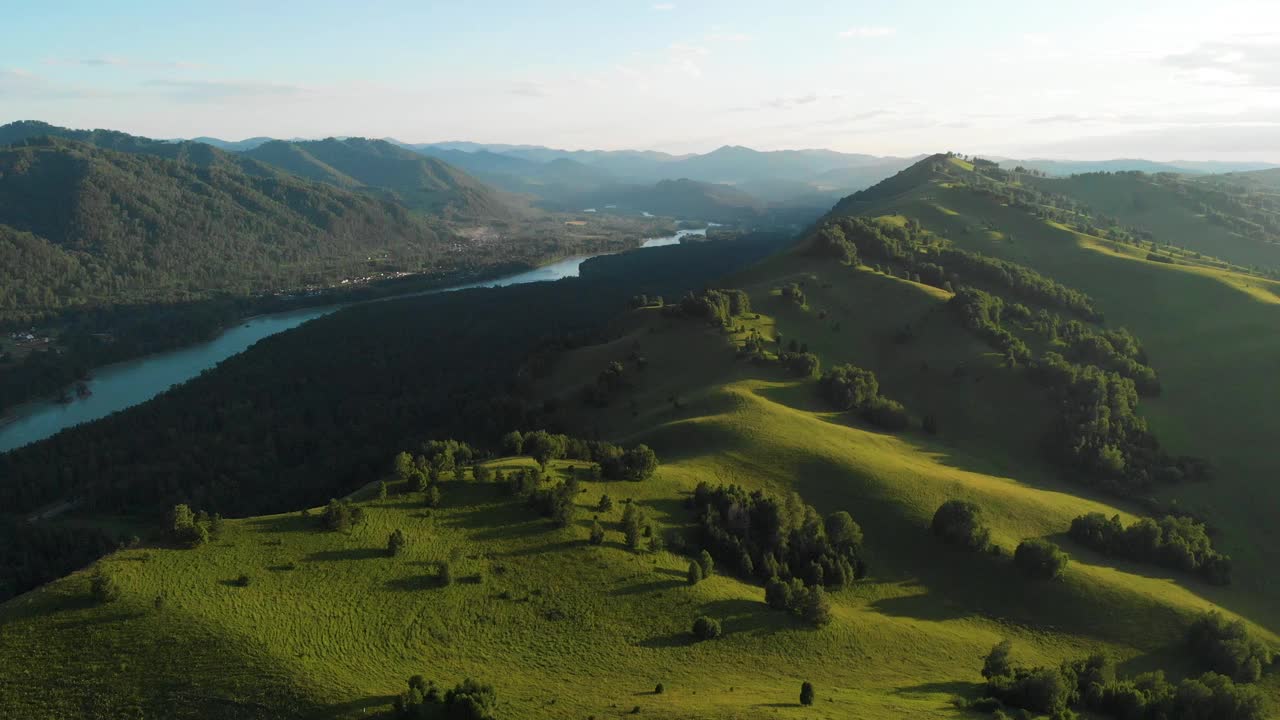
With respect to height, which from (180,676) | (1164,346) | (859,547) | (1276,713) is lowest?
(1276,713)

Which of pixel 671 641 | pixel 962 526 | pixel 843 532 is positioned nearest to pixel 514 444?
pixel 671 641

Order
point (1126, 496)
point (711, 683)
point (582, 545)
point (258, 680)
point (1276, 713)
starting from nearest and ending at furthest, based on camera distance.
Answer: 1. point (258, 680)
2. point (711, 683)
3. point (1276, 713)
4. point (582, 545)
5. point (1126, 496)

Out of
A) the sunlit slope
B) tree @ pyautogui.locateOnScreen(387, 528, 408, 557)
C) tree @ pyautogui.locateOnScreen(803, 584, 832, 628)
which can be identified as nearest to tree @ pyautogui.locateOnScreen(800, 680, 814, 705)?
tree @ pyautogui.locateOnScreen(803, 584, 832, 628)

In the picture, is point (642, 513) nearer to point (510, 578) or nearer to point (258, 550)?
point (510, 578)

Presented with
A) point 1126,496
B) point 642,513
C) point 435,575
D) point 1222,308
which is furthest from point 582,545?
point 1222,308

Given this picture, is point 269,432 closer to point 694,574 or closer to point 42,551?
point 42,551

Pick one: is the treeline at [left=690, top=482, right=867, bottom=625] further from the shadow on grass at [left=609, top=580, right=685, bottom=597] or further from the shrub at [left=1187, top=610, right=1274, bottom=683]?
the shrub at [left=1187, top=610, right=1274, bottom=683]
